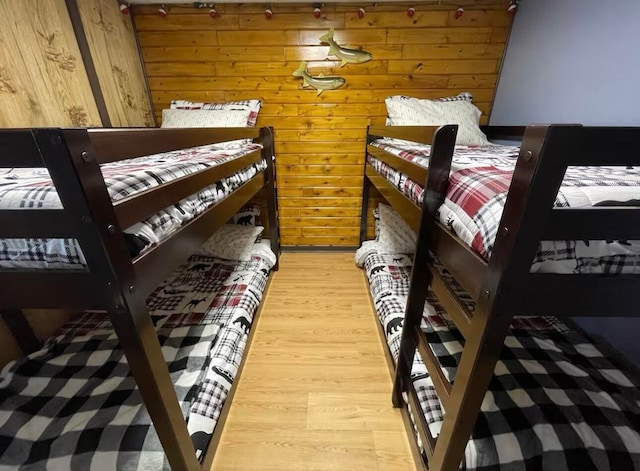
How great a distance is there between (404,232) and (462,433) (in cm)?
148

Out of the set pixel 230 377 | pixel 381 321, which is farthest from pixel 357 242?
pixel 230 377

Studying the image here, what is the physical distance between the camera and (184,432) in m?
0.71

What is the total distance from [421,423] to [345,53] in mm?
2274

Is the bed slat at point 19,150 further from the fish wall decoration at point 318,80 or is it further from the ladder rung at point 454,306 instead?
the fish wall decoration at point 318,80

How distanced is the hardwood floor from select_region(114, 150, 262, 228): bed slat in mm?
939

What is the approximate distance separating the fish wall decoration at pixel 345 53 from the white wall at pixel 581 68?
1039mm

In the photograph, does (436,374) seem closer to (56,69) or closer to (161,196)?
(161,196)

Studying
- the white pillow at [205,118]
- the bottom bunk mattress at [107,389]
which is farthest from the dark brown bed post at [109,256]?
the white pillow at [205,118]

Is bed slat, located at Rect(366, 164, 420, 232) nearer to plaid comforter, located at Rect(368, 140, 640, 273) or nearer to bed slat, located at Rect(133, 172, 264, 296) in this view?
plaid comforter, located at Rect(368, 140, 640, 273)

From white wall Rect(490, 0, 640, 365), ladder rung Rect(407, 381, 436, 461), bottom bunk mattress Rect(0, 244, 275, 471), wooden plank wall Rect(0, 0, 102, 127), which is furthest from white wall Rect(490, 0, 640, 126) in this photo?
wooden plank wall Rect(0, 0, 102, 127)

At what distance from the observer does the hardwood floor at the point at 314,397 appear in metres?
0.95

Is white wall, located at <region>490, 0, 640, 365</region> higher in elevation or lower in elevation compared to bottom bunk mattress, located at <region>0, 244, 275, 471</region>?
higher

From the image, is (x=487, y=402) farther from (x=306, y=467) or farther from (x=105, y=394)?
(x=105, y=394)

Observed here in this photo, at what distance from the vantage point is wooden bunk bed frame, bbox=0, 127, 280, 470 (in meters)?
0.40
